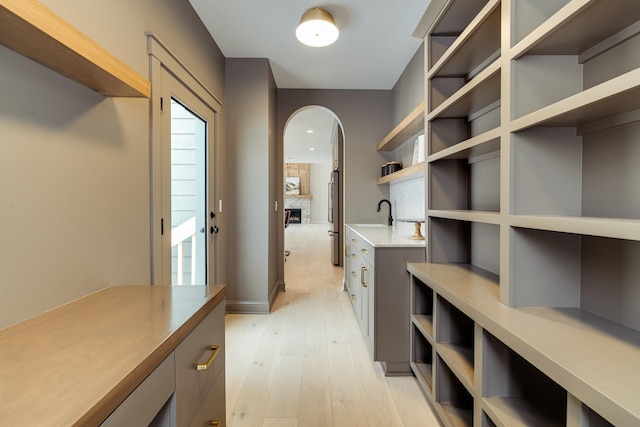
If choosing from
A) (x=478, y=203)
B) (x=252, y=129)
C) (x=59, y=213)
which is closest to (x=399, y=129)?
(x=478, y=203)

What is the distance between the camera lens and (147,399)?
708 mm

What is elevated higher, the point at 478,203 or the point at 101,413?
the point at 478,203

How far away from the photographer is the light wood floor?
167cm

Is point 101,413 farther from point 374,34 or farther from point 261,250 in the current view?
point 374,34

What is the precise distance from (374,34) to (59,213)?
2.61m

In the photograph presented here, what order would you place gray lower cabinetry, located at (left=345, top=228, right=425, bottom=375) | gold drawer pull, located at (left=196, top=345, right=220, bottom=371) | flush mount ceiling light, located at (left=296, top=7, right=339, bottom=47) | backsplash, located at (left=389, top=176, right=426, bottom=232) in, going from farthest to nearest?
1. backsplash, located at (left=389, top=176, right=426, bottom=232)
2. flush mount ceiling light, located at (left=296, top=7, right=339, bottom=47)
3. gray lower cabinetry, located at (left=345, top=228, right=425, bottom=375)
4. gold drawer pull, located at (left=196, top=345, right=220, bottom=371)

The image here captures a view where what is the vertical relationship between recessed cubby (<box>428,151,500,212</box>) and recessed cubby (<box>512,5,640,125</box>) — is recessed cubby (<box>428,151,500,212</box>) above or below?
below

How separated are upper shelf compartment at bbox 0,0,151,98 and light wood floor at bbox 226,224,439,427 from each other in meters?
1.68

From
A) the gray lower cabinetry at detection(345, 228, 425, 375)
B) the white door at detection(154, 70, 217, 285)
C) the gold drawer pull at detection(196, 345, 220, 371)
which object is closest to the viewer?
the gold drawer pull at detection(196, 345, 220, 371)

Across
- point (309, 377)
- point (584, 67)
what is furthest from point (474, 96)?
point (309, 377)

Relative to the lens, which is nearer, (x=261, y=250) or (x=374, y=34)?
(x=374, y=34)

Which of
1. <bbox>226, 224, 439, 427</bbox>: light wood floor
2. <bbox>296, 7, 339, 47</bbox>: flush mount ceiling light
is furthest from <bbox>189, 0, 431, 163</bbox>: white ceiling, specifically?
<bbox>226, 224, 439, 427</bbox>: light wood floor

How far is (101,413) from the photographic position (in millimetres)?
547

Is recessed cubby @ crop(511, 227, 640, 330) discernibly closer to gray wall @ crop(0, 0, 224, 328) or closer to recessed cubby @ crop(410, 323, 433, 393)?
recessed cubby @ crop(410, 323, 433, 393)
